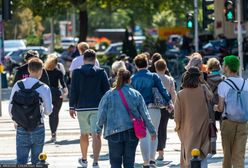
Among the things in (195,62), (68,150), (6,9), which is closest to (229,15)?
(6,9)

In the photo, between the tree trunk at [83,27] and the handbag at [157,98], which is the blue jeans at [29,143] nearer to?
the handbag at [157,98]

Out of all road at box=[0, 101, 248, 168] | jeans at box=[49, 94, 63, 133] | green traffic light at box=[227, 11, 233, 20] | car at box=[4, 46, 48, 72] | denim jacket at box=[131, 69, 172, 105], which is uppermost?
green traffic light at box=[227, 11, 233, 20]

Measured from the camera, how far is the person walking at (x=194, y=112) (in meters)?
11.2

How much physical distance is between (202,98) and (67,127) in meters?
9.91

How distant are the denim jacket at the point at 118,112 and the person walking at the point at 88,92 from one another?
274cm

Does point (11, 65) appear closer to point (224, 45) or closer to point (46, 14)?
point (46, 14)

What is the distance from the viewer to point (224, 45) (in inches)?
1684

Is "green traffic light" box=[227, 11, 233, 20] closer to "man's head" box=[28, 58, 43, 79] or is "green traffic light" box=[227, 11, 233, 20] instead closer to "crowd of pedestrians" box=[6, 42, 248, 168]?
"crowd of pedestrians" box=[6, 42, 248, 168]

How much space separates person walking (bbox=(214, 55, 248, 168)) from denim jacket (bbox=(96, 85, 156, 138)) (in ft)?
4.02

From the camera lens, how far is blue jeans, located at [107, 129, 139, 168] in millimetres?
10789

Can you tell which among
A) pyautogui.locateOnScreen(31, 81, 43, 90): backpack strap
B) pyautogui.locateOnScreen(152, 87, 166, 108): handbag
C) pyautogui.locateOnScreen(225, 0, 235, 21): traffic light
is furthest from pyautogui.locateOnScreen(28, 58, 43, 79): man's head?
pyautogui.locateOnScreen(225, 0, 235, 21): traffic light

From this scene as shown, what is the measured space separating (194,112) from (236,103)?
69 centimetres

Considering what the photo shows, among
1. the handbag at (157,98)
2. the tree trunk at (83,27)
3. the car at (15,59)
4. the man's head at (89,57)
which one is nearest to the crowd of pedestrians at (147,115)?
the handbag at (157,98)

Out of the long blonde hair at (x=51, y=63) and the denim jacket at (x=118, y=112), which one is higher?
the long blonde hair at (x=51, y=63)
